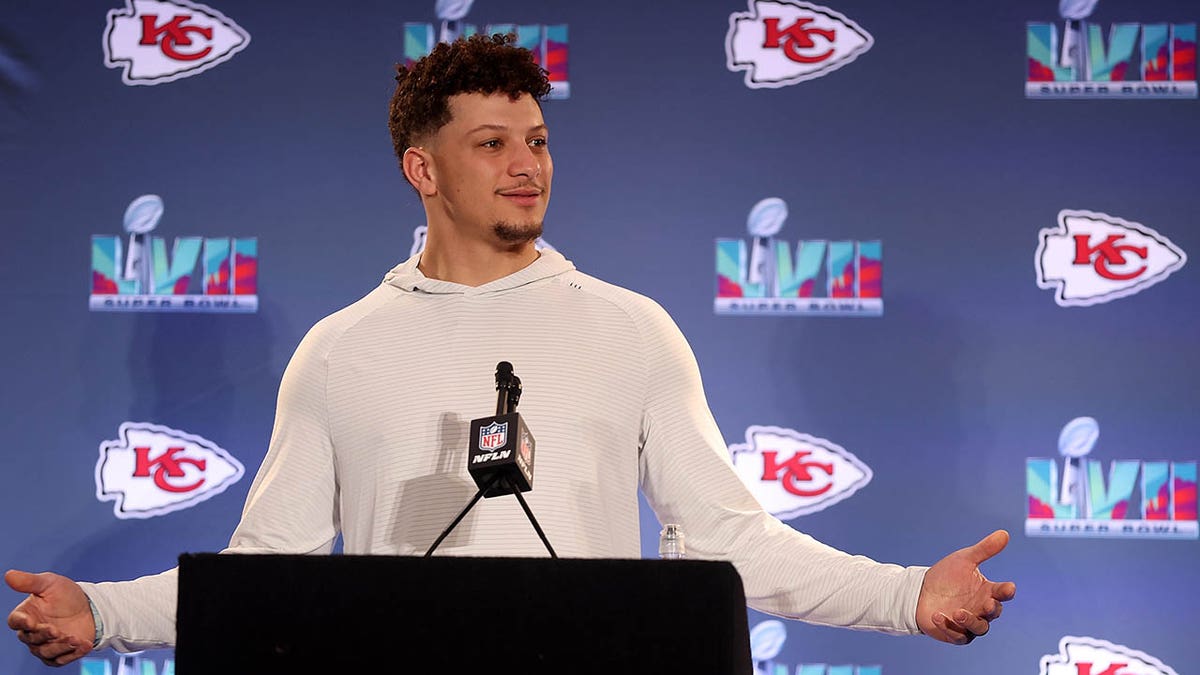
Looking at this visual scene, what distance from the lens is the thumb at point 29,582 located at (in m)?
1.71

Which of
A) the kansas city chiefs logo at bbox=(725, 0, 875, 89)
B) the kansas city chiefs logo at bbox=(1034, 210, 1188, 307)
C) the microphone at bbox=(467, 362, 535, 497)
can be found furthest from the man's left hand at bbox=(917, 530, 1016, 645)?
the kansas city chiefs logo at bbox=(725, 0, 875, 89)

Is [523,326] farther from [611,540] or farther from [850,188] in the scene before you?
[850,188]

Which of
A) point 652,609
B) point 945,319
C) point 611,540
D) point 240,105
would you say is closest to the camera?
point 652,609

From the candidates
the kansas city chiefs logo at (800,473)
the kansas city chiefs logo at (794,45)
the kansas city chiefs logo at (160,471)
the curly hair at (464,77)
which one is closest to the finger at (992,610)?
the curly hair at (464,77)

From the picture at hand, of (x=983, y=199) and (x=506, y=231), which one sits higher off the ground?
(x=983, y=199)

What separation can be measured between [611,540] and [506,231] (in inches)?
23.5

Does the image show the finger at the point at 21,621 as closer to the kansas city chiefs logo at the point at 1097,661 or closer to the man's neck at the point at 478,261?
the man's neck at the point at 478,261

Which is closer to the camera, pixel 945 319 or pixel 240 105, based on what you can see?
pixel 945 319

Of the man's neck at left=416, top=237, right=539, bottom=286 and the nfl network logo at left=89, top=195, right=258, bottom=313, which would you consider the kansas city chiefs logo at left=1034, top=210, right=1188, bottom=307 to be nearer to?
the man's neck at left=416, top=237, right=539, bottom=286

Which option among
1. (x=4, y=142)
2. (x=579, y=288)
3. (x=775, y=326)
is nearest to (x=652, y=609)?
(x=579, y=288)

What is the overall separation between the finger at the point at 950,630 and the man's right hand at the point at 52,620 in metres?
1.23

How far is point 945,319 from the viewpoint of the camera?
333 cm

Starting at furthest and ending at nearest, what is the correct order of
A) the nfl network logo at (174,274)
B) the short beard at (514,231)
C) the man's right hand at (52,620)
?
the nfl network logo at (174,274) < the short beard at (514,231) < the man's right hand at (52,620)

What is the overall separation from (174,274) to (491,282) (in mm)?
1488
